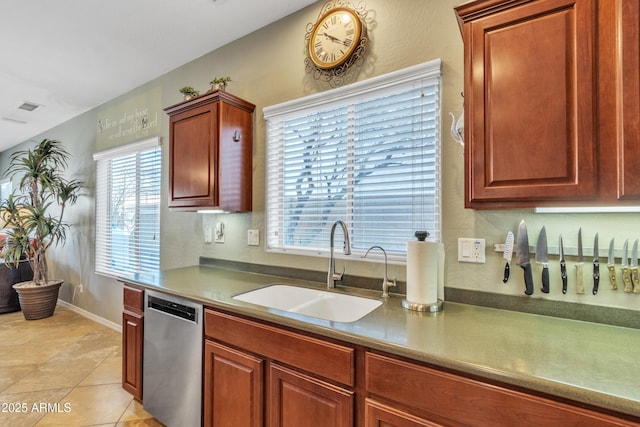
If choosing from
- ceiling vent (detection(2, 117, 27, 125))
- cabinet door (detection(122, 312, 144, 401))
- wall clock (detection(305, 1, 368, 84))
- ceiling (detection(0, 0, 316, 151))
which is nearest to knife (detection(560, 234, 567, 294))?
wall clock (detection(305, 1, 368, 84))

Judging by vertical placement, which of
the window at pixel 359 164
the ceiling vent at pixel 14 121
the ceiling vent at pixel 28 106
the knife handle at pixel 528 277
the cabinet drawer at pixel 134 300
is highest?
the ceiling vent at pixel 28 106

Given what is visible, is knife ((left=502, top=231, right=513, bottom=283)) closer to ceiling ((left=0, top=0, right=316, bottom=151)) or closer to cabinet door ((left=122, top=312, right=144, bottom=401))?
ceiling ((left=0, top=0, right=316, bottom=151))

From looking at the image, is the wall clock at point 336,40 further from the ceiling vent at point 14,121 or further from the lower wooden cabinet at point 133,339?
the ceiling vent at point 14,121

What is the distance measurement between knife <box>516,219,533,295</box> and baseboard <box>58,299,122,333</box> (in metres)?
3.94

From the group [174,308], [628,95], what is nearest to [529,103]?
[628,95]

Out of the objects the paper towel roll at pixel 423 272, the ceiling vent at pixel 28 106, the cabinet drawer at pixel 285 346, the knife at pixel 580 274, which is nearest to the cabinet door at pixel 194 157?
the cabinet drawer at pixel 285 346

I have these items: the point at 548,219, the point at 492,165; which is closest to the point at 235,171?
the point at 492,165

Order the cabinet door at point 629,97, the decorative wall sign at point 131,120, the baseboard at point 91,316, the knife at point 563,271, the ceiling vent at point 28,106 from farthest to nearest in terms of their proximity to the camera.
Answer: the ceiling vent at point 28,106
the baseboard at point 91,316
the decorative wall sign at point 131,120
the knife at point 563,271
the cabinet door at point 629,97

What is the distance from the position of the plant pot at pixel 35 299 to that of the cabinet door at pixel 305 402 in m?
4.16

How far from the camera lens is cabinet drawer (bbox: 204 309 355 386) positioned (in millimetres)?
1178

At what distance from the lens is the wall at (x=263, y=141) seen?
1.39 metres

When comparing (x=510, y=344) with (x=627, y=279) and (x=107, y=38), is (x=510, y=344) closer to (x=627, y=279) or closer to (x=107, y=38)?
(x=627, y=279)

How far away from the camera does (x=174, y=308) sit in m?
1.80


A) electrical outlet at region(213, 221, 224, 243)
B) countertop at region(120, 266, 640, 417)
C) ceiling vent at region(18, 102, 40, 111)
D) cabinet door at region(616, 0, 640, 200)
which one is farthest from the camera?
ceiling vent at region(18, 102, 40, 111)
